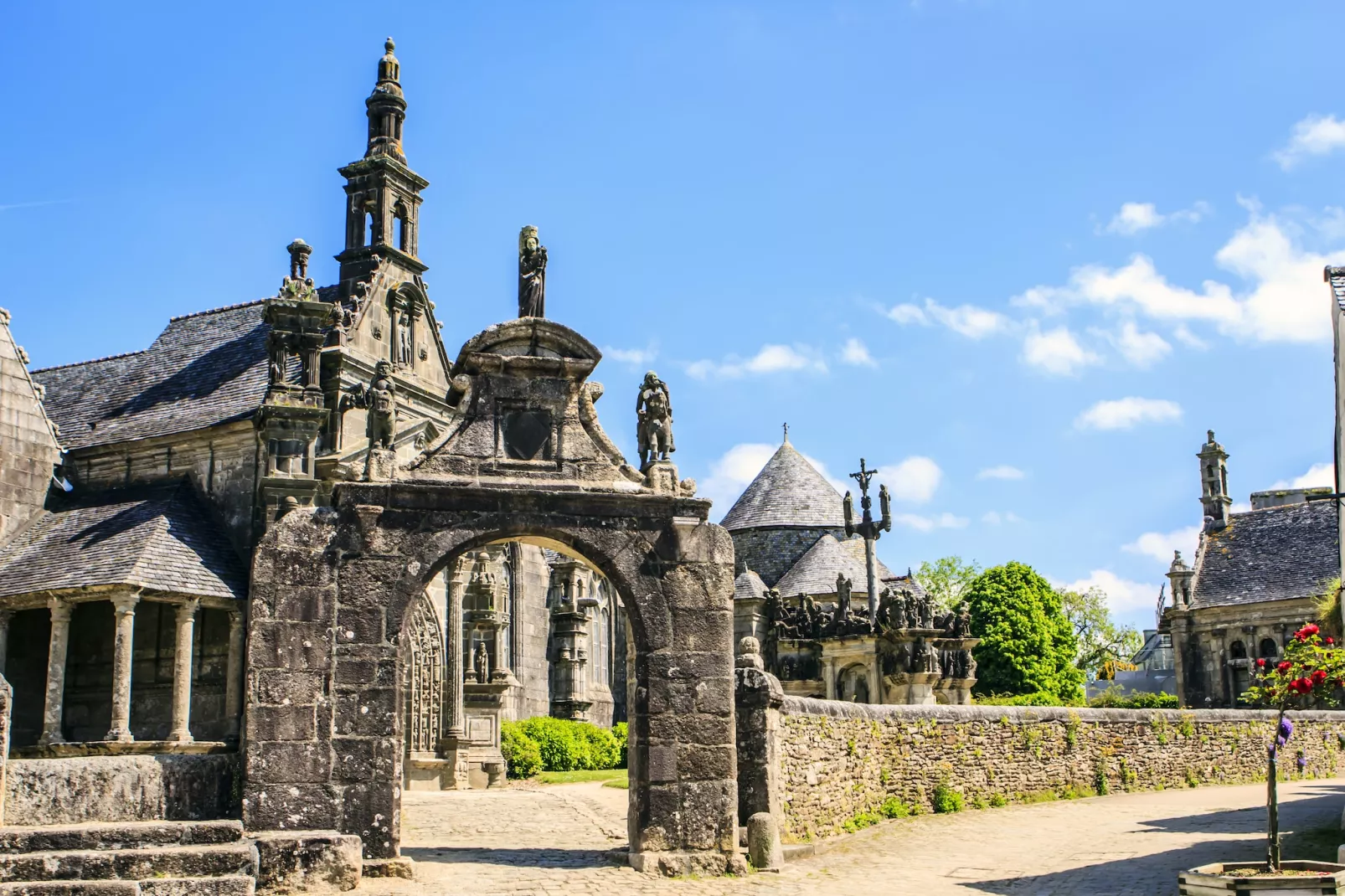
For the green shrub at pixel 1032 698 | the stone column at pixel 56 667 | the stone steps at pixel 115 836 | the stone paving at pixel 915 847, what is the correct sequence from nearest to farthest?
the stone steps at pixel 115 836 → the stone paving at pixel 915 847 → the stone column at pixel 56 667 → the green shrub at pixel 1032 698

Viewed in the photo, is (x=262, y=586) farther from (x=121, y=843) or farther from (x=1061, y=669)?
(x=1061, y=669)

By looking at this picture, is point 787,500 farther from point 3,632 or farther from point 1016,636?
point 3,632

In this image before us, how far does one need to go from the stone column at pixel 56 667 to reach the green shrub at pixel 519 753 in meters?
8.19

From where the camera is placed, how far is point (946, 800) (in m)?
17.2

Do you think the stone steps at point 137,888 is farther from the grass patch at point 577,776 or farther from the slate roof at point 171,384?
the slate roof at point 171,384

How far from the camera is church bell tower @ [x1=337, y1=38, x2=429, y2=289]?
89.5 feet

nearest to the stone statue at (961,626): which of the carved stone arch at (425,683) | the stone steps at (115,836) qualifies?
the carved stone arch at (425,683)

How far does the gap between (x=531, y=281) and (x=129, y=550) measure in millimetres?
10818

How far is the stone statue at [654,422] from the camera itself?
12688 millimetres

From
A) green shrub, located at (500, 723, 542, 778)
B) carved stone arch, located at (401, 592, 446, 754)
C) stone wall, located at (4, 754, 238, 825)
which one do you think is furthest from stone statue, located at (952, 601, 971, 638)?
stone wall, located at (4, 754, 238, 825)

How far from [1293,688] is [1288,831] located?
18.1 feet

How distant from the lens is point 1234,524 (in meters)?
45.5

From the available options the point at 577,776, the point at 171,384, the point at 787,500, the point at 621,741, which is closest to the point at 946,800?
the point at 577,776

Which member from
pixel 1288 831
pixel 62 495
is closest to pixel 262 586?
pixel 1288 831
